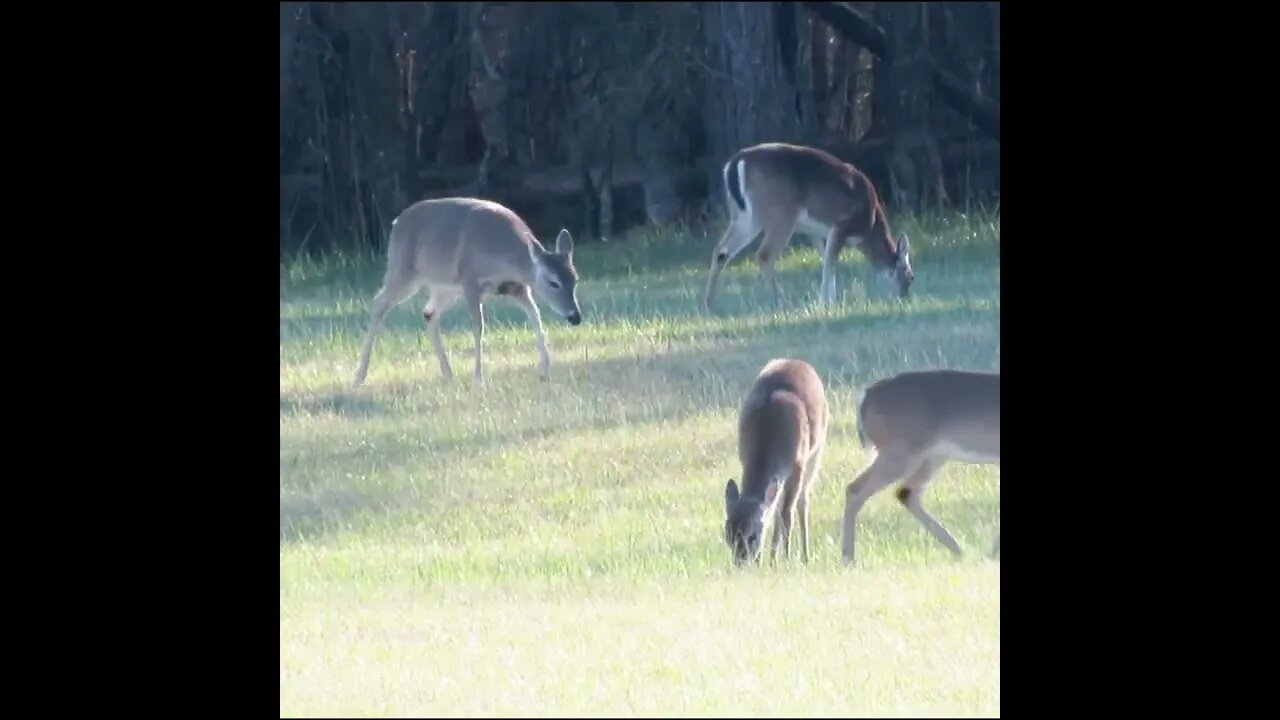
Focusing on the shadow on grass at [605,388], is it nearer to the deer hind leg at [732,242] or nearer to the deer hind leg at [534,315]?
the deer hind leg at [534,315]

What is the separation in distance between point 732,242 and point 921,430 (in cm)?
767

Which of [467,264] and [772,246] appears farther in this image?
[772,246]

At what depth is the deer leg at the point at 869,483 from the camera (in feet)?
27.3

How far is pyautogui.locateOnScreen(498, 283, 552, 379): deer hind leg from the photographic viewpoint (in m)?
12.7

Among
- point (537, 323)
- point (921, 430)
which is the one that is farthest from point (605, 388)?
point (921, 430)

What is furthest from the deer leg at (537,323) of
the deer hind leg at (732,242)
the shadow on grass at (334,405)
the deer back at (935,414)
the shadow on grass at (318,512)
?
the deer back at (935,414)

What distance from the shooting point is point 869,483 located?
333 inches

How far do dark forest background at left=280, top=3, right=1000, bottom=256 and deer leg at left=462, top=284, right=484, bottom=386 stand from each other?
857cm

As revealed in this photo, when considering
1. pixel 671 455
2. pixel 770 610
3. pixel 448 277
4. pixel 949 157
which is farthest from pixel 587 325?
pixel 949 157

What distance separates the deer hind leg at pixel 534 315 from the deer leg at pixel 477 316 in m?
0.25

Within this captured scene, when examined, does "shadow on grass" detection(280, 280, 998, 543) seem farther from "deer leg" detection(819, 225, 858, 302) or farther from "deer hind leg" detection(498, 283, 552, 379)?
"deer leg" detection(819, 225, 858, 302)

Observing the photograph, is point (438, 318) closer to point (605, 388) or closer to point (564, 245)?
point (564, 245)

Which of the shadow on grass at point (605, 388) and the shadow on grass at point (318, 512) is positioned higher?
the shadow on grass at point (318, 512)
